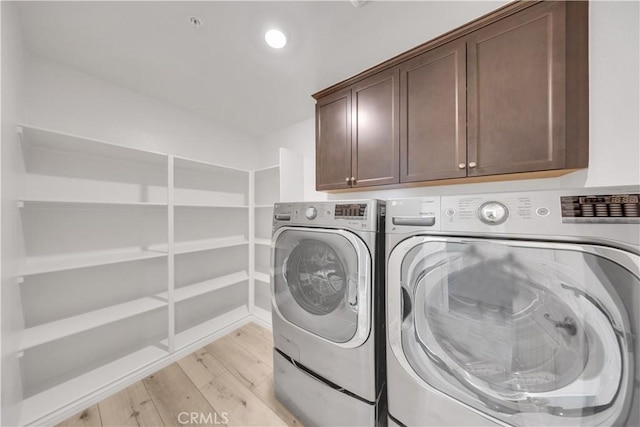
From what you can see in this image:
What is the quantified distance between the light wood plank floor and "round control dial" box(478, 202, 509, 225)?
5.04 ft

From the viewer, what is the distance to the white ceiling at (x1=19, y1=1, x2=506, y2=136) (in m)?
1.08

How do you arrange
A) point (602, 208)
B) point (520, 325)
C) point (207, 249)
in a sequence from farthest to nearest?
point (207, 249), point (520, 325), point (602, 208)

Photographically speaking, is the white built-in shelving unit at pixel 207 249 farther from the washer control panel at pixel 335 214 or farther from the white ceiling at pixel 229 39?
the washer control panel at pixel 335 214

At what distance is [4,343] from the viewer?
2.98 feet

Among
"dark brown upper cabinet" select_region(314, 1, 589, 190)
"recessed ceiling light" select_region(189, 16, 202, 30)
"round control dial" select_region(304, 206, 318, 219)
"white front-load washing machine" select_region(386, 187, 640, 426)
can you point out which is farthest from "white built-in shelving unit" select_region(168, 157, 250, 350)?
"white front-load washing machine" select_region(386, 187, 640, 426)

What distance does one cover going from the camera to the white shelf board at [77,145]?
1.21m

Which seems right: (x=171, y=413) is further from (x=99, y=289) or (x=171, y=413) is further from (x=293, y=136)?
(x=293, y=136)

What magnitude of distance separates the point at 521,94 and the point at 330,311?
4.76 ft

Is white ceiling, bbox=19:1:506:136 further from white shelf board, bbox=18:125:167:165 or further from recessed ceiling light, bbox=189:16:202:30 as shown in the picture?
white shelf board, bbox=18:125:167:165

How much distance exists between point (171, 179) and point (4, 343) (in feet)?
3.92

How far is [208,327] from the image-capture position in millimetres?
2113

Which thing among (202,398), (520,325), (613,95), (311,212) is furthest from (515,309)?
(202,398)

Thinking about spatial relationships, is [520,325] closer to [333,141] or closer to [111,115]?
[333,141]

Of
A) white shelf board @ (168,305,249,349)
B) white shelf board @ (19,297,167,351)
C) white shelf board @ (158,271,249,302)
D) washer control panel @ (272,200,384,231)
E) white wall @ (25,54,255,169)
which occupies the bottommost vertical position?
white shelf board @ (168,305,249,349)
